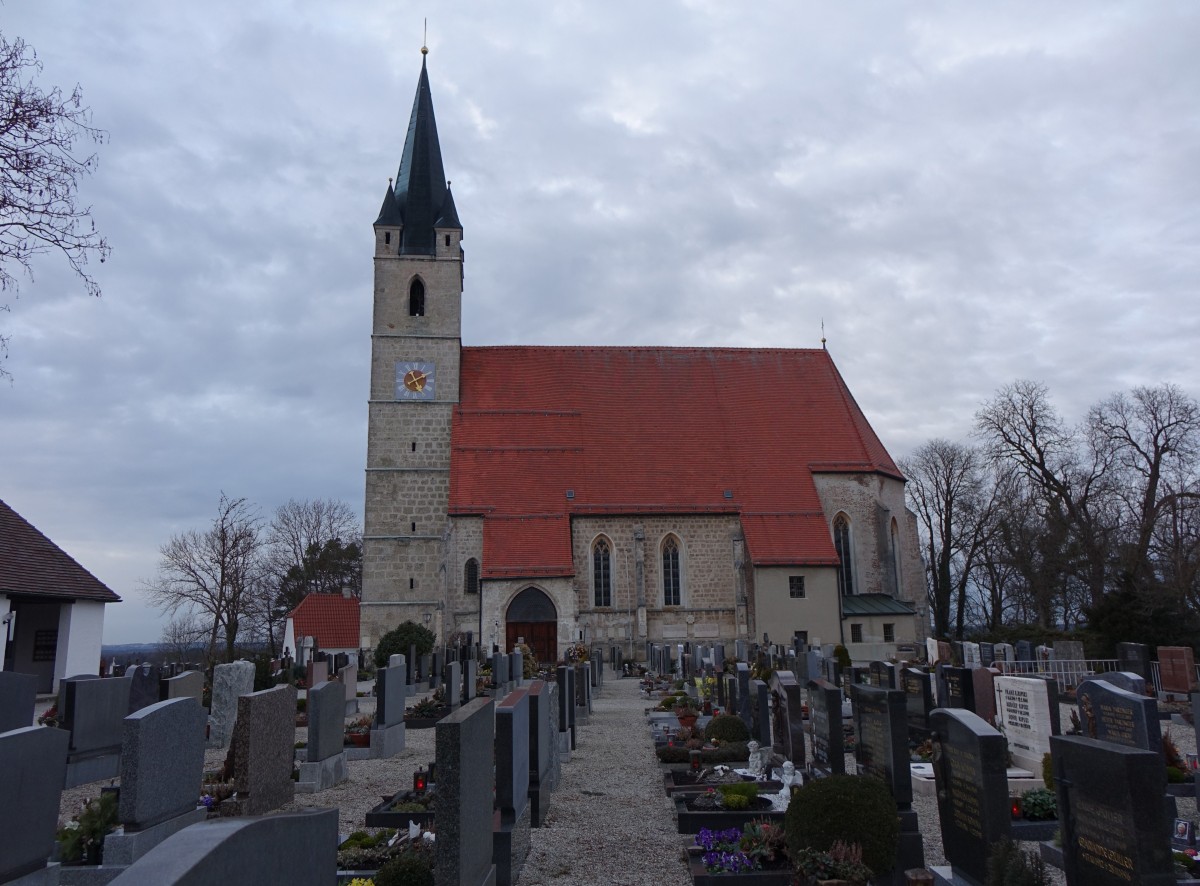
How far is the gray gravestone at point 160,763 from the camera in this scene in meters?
5.76

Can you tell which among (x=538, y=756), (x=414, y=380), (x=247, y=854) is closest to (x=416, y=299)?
(x=414, y=380)

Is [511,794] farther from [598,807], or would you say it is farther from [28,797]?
[28,797]

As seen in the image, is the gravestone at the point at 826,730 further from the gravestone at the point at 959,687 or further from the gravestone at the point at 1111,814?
the gravestone at the point at 959,687

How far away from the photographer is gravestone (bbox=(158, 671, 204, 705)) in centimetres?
1213

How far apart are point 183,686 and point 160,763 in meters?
7.11

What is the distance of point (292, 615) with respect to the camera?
35.9 meters

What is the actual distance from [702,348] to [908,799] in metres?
27.7

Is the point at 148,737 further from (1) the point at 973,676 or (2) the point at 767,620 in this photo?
(2) the point at 767,620

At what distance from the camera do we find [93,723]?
10.6 m

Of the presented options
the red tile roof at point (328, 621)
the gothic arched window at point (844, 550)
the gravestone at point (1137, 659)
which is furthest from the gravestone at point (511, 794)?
the red tile roof at point (328, 621)

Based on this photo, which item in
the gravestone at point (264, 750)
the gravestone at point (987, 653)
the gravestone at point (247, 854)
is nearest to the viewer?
the gravestone at point (247, 854)

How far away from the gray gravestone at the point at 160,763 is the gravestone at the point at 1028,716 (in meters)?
8.45

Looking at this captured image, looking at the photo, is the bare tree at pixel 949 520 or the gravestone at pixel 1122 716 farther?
the bare tree at pixel 949 520

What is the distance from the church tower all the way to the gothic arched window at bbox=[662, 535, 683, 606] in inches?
283
